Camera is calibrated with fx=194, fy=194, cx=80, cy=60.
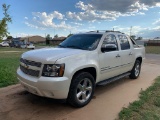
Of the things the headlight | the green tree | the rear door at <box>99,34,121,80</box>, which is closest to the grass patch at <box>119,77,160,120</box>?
the rear door at <box>99,34,121,80</box>

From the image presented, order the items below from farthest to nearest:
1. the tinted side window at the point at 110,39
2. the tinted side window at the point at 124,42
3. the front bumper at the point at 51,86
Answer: the tinted side window at the point at 124,42 < the tinted side window at the point at 110,39 < the front bumper at the point at 51,86

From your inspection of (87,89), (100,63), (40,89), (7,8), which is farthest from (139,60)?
(7,8)

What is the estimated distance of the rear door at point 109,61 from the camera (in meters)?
5.13

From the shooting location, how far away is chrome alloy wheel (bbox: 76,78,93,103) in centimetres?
452

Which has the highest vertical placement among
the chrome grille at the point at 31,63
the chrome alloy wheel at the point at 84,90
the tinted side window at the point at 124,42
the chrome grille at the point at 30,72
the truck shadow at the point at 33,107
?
the tinted side window at the point at 124,42

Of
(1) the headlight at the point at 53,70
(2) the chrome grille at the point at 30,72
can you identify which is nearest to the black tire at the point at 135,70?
(1) the headlight at the point at 53,70

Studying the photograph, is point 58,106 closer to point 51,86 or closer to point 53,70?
point 51,86

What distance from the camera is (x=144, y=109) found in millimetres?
4438

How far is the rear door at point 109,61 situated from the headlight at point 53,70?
1394 mm

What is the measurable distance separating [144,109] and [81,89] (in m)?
1.51

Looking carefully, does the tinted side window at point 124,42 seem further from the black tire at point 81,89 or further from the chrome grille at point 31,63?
the chrome grille at point 31,63

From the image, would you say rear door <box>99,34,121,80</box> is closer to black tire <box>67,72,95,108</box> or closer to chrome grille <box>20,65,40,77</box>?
black tire <box>67,72,95,108</box>

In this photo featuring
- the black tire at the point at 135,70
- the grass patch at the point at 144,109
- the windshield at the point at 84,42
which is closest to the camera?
the grass patch at the point at 144,109

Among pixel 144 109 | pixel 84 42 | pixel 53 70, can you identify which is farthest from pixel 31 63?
pixel 144 109
